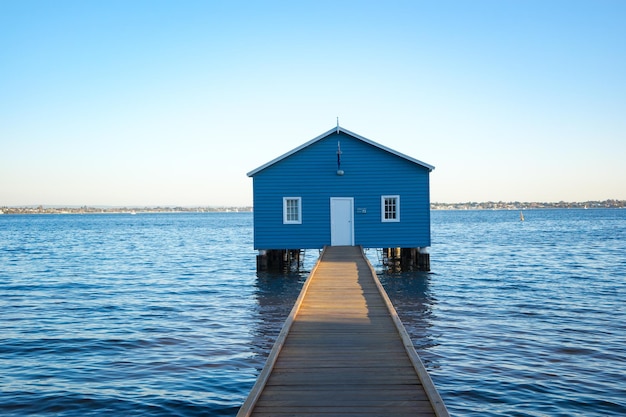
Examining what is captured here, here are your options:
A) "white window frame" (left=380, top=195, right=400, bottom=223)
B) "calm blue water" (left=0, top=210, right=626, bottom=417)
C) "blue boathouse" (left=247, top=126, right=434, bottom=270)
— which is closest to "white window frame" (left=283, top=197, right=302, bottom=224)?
"blue boathouse" (left=247, top=126, right=434, bottom=270)

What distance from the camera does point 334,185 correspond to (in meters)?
25.4

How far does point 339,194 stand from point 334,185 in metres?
0.44

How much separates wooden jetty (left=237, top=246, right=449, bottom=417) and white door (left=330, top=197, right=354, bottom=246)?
1200 centimetres

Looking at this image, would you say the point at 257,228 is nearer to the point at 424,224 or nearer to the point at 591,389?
the point at 424,224

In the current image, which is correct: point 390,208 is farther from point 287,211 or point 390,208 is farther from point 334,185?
point 287,211

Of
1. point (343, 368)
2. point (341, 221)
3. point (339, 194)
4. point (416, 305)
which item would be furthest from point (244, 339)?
point (339, 194)

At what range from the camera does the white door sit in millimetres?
25438

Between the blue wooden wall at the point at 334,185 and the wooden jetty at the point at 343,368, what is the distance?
11985 millimetres

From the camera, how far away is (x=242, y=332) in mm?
15820

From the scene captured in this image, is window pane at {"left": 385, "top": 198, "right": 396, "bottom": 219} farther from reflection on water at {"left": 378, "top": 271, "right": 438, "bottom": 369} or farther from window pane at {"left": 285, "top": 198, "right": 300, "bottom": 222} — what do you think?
window pane at {"left": 285, "top": 198, "right": 300, "bottom": 222}

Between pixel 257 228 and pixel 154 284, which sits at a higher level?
pixel 257 228

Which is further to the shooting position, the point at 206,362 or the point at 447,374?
the point at 206,362

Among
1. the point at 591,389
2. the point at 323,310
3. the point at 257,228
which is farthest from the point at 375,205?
the point at 591,389

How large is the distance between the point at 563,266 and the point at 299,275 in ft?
55.1
